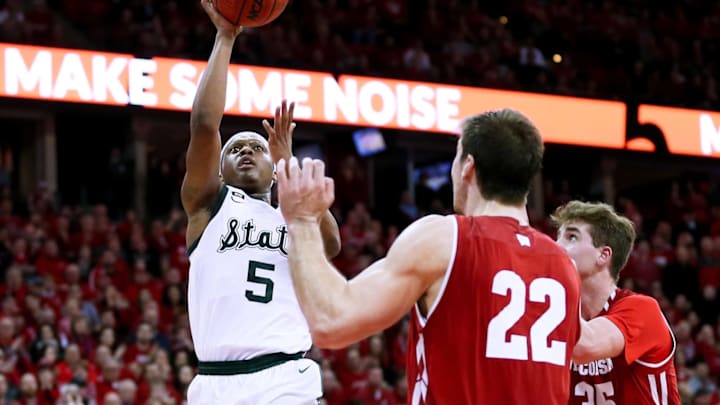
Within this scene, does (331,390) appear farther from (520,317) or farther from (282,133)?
(520,317)

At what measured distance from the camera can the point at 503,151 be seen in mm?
3498

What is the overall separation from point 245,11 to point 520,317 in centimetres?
246

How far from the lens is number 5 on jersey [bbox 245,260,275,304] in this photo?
527 cm

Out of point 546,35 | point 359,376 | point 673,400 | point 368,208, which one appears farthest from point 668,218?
point 673,400

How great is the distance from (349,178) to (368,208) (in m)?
0.64

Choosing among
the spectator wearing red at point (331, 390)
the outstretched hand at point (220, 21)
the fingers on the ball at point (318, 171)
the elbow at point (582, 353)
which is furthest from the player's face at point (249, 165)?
the spectator wearing red at point (331, 390)

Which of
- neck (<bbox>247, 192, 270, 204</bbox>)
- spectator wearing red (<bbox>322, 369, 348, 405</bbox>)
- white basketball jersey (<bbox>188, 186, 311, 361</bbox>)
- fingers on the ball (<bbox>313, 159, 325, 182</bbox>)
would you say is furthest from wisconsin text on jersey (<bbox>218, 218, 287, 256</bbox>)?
spectator wearing red (<bbox>322, 369, 348, 405</bbox>)

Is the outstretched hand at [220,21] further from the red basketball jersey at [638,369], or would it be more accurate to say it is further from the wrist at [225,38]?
the red basketball jersey at [638,369]

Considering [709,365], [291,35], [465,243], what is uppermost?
[291,35]

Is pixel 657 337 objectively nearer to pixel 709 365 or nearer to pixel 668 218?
pixel 709 365

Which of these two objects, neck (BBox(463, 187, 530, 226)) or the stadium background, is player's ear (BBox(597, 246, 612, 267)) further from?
the stadium background

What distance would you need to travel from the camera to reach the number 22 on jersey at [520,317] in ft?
11.4

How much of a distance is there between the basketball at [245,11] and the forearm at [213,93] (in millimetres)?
118

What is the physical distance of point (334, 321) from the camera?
3.28 metres
